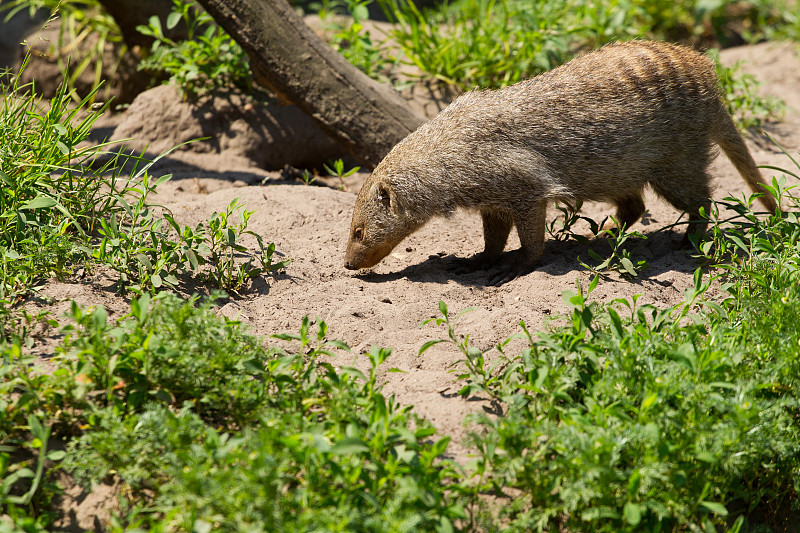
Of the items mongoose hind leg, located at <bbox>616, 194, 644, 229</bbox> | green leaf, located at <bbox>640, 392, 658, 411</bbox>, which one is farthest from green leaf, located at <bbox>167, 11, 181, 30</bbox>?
green leaf, located at <bbox>640, 392, 658, 411</bbox>

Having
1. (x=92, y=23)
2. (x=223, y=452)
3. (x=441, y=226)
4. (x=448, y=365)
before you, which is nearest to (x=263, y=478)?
(x=223, y=452)

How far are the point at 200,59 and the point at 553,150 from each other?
120 inches

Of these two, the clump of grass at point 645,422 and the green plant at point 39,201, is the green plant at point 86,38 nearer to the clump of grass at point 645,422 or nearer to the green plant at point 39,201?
the green plant at point 39,201

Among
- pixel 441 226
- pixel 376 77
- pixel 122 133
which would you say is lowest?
pixel 441 226

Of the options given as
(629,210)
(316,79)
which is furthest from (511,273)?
(316,79)

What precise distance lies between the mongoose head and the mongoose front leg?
25.9 inches

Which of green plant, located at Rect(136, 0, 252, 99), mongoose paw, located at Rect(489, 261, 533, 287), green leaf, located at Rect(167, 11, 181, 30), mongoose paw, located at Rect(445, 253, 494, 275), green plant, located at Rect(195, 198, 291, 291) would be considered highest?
green leaf, located at Rect(167, 11, 181, 30)

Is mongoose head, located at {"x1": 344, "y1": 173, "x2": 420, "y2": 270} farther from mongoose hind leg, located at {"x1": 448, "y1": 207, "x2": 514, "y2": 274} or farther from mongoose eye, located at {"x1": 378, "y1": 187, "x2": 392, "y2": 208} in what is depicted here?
mongoose hind leg, located at {"x1": 448, "y1": 207, "x2": 514, "y2": 274}

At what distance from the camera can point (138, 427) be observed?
2316mm

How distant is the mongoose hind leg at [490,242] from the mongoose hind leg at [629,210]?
863 mm

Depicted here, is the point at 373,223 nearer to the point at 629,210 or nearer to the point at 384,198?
the point at 384,198

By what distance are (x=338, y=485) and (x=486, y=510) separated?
0.51m

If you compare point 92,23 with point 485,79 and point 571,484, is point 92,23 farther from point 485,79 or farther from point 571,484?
point 571,484

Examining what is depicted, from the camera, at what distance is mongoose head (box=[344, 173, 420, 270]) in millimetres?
4113
